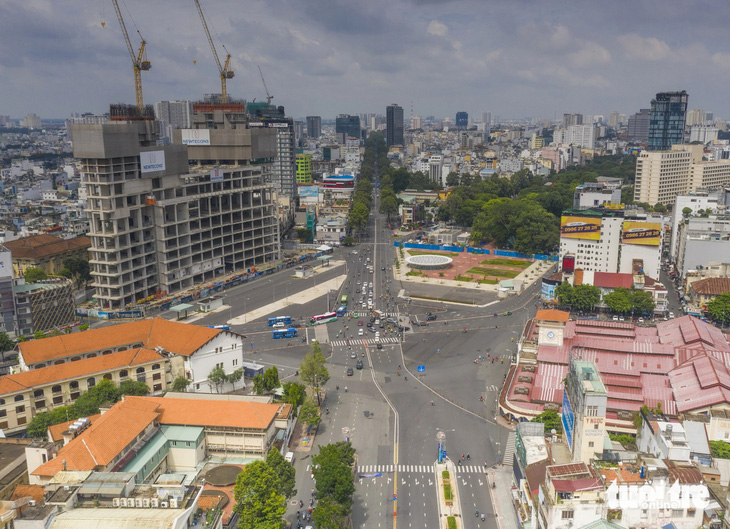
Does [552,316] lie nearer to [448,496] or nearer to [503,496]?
[503,496]

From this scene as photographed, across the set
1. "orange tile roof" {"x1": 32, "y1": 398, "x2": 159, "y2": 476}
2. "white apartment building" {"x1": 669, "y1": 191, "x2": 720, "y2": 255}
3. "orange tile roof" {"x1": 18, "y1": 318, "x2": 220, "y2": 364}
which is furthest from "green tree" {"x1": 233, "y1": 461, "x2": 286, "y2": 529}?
"white apartment building" {"x1": 669, "y1": 191, "x2": 720, "y2": 255}

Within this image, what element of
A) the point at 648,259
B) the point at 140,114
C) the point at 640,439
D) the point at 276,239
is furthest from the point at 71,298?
the point at 648,259

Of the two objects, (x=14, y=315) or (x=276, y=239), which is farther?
(x=276, y=239)

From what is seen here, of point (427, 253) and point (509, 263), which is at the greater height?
point (427, 253)

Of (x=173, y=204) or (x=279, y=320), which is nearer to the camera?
(x=279, y=320)

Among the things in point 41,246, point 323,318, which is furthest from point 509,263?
point 41,246

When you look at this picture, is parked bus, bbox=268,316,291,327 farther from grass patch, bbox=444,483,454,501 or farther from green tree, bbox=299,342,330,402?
grass patch, bbox=444,483,454,501

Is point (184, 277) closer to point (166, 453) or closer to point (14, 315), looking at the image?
point (14, 315)
